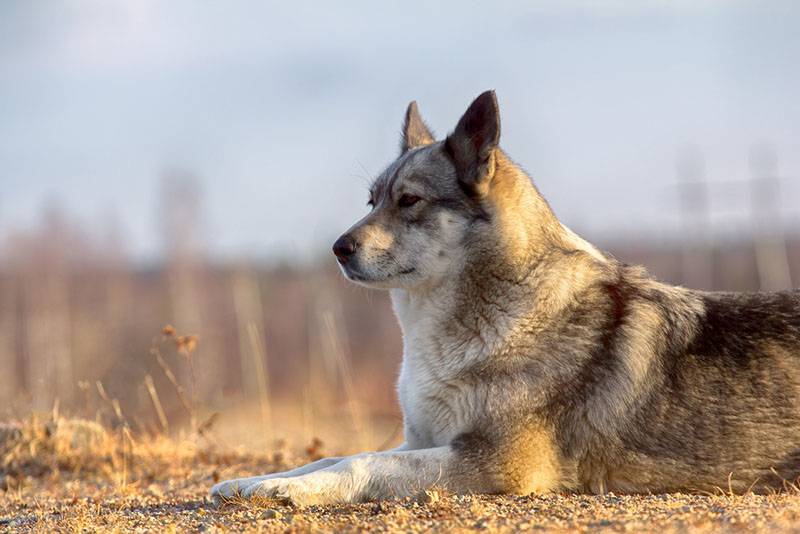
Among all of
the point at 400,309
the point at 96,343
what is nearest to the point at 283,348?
the point at 96,343

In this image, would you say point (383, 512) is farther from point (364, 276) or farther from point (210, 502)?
point (364, 276)

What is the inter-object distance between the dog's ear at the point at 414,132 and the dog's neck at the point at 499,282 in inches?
43.6

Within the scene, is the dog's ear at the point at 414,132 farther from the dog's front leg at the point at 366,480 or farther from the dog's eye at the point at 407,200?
the dog's front leg at the point at 366,480

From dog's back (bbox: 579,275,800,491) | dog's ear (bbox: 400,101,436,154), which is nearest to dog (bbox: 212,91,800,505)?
dog's back (bbox: 579,275,800,491)

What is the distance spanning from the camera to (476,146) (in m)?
5.33

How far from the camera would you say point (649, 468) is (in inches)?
185

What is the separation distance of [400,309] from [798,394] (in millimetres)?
2194

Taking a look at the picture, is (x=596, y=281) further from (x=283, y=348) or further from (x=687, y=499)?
(x=283, y=348)

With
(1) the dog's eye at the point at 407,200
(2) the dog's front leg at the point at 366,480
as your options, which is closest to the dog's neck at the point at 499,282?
(1) the dog's eye at the point at 407,200

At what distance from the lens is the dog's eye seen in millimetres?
5426

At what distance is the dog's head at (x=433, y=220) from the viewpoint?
5.25 meters

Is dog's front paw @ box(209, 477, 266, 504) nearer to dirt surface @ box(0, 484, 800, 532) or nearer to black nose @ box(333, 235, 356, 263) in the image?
dirt surface @ box(0, 484, 800, 532)

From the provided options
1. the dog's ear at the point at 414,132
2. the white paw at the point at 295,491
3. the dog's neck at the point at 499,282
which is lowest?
the white paw at the point at 295,491

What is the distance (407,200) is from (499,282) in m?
0.75
